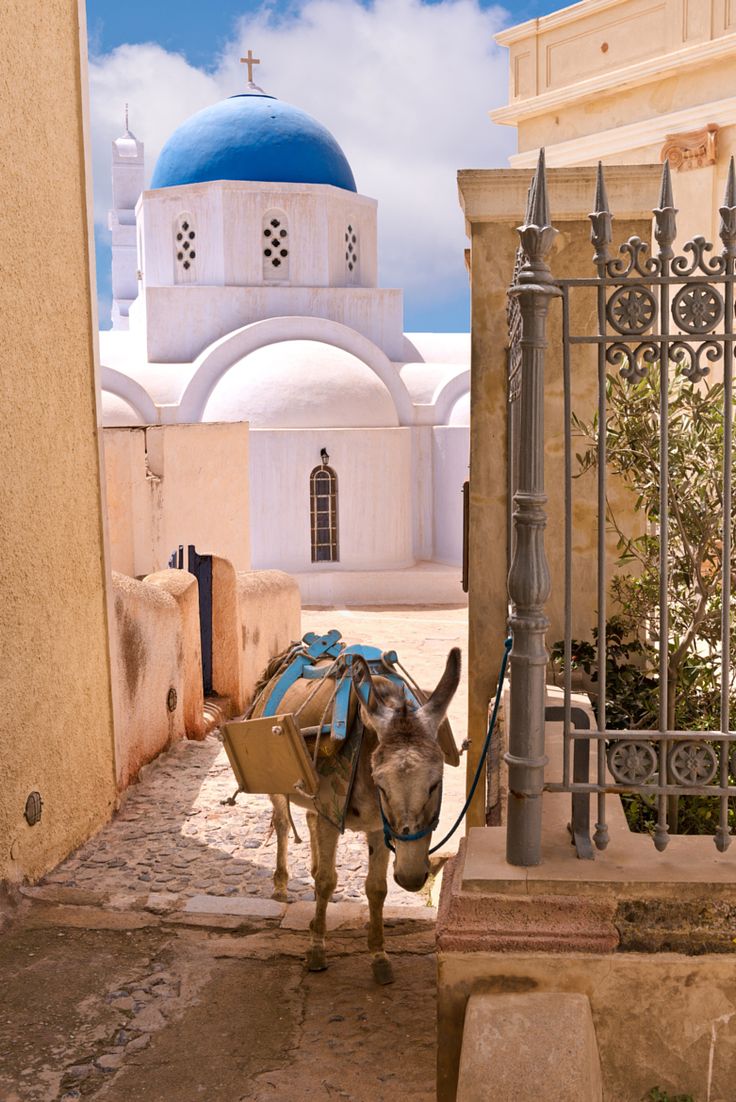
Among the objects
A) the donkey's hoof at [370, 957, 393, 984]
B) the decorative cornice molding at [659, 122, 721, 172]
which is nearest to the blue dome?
the decorative cornice molding at [659, 122, 721, 172]

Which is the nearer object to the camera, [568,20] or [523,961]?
[523,961]

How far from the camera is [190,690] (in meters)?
10.8

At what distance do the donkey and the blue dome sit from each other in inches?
811

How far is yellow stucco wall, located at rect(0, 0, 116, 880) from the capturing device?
19.7 ft

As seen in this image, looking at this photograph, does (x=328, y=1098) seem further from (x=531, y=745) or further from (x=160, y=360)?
(x=160, y=360)

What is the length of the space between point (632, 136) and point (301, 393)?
26.6 feet

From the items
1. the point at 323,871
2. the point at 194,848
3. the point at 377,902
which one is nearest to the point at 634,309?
the point at 377,902

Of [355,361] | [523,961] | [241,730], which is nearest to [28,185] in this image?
[241,730]

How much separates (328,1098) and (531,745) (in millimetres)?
1474

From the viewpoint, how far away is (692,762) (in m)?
3.24

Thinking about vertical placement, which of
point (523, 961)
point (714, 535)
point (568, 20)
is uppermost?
point (568, 20)

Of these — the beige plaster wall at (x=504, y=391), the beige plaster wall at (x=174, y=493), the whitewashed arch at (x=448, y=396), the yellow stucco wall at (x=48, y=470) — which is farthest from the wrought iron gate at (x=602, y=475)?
the whitewashed arch at (x=448, y=396)

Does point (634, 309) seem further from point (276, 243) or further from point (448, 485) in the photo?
point (276, 243)

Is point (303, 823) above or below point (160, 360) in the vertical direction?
below
